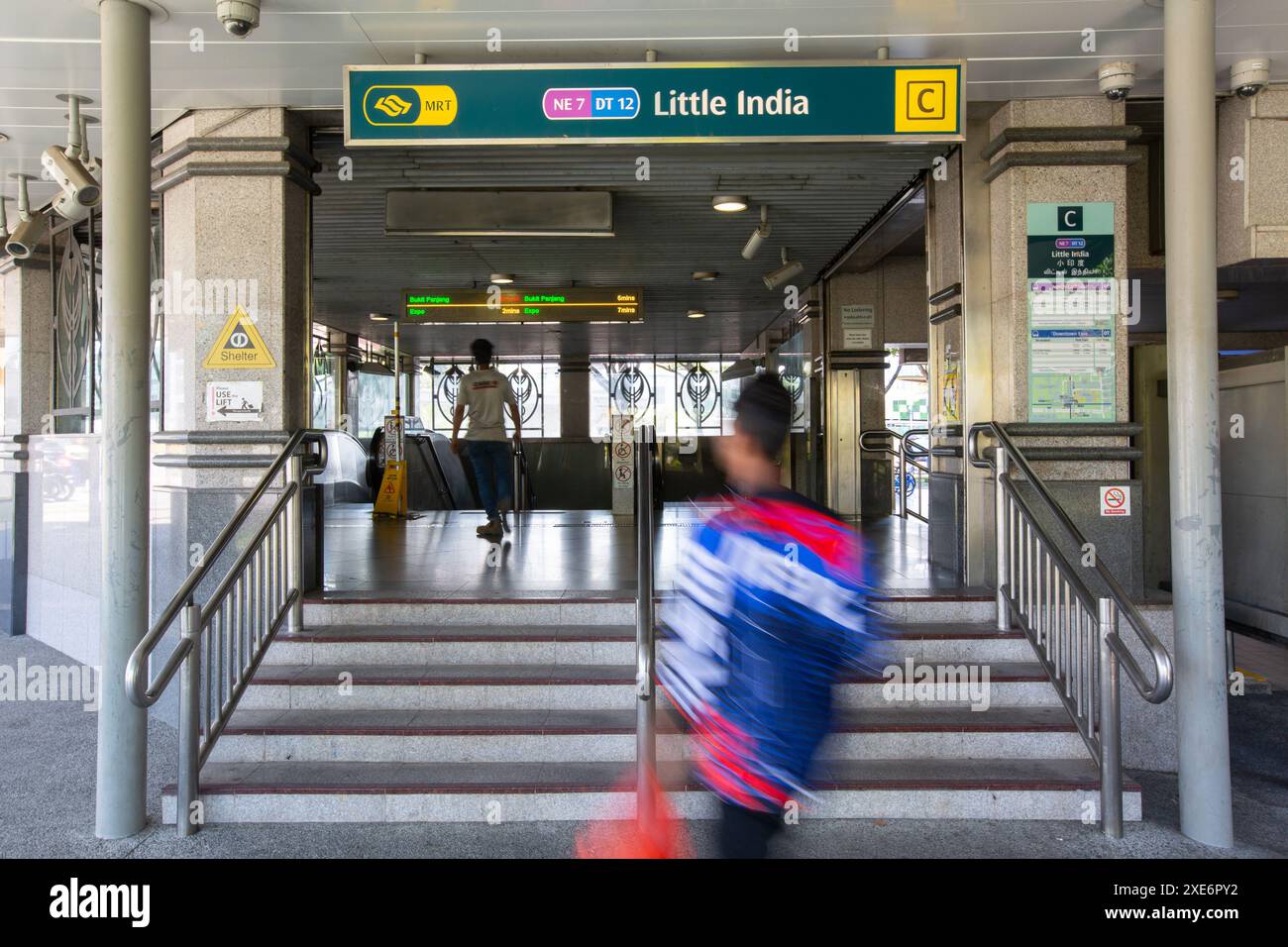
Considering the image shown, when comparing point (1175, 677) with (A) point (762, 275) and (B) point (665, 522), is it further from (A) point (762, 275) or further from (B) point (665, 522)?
(A) point (762, 275)

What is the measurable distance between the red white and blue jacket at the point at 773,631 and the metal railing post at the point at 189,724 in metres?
2.25

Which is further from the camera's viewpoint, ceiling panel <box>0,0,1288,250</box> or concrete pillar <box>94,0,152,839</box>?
ceiling panel <box>0,0,1288,250</box>

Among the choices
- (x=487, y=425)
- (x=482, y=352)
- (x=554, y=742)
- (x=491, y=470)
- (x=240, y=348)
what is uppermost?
(x=482, y=352)

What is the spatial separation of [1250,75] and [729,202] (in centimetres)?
348

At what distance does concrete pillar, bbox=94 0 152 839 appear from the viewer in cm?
356

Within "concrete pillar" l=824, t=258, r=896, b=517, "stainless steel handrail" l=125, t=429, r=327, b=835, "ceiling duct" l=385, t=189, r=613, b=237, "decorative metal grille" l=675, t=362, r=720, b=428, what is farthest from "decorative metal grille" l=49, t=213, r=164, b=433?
"decorative metal grille" l=675, t=362, r=720, b=428

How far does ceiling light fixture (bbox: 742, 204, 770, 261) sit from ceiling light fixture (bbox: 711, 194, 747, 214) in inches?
12.5

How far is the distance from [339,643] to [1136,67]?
16.0 feet

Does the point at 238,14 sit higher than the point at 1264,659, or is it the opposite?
the point at 238,14

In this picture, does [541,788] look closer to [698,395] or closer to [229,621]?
[229,621]

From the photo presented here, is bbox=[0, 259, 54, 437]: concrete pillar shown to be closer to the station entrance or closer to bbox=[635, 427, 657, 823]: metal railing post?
the station entrance

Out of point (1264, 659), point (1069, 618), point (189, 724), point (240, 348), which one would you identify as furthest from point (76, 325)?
point (1264, 659)

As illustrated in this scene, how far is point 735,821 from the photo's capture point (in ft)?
7.47

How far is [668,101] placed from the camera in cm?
388
